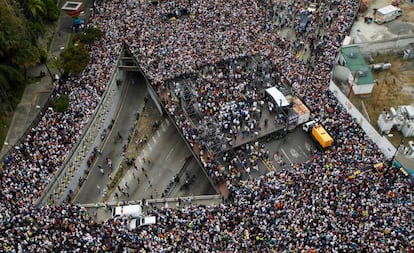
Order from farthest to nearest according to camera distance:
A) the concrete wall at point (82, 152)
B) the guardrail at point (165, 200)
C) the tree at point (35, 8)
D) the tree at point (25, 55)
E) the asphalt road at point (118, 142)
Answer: the tree at point (35, 8) < the tree at point (25, 55) < the asphalt road at point (118, 142) < the concrete wall at point (82, 152) < the guardrail at point (165, 200)

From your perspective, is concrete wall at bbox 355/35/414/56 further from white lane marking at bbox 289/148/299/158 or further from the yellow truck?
white lane marking at bbox 289/148/299/158

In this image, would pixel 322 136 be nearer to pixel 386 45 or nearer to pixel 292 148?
pixel 292 148

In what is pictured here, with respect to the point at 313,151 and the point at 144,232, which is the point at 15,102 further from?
the point at 313,151

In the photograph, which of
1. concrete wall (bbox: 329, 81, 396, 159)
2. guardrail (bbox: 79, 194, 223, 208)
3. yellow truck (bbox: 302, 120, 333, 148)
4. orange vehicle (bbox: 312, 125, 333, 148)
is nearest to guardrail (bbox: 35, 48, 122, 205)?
guardrail (bbox: 79, 194, 223, 208)

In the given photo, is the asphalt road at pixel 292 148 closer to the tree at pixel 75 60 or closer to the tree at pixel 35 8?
the tree at pixel 75 60

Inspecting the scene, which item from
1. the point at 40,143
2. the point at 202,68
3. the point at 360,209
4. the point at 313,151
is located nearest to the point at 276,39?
the point at 202,68

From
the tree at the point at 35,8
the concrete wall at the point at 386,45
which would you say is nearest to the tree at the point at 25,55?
the tree at the point at 35,8
